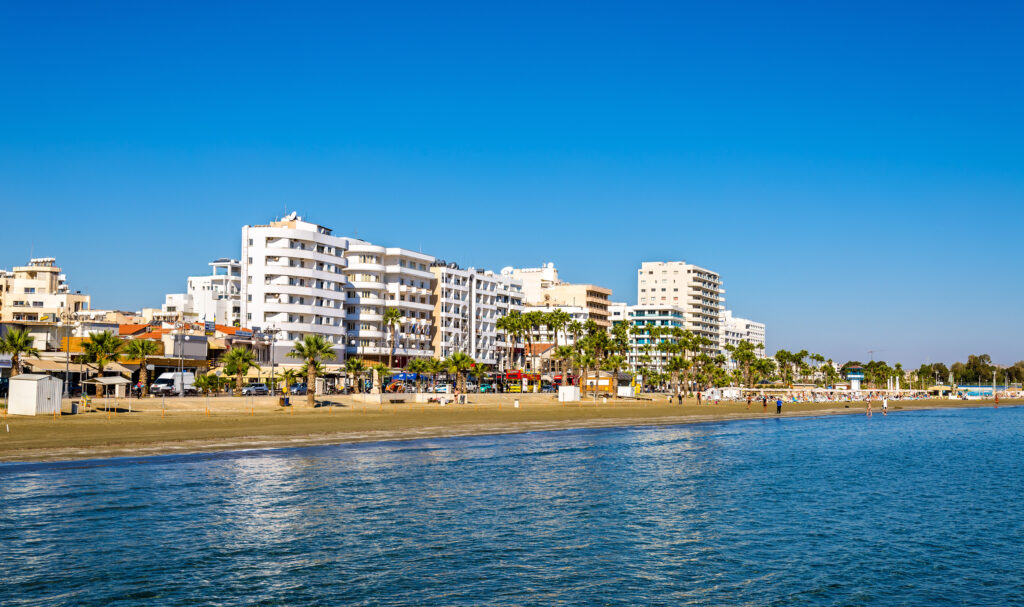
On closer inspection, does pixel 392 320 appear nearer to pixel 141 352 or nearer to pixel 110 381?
pixel 141 352

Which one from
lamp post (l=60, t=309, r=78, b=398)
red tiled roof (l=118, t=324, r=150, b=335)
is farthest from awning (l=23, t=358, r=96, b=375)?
red tiled roof (l=118, t=324, r=150, b=335)

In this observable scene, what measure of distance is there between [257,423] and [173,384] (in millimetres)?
28352

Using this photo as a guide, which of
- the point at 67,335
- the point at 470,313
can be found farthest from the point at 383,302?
Answer: the point at 67,335

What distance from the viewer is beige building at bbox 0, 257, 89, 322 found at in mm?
135000

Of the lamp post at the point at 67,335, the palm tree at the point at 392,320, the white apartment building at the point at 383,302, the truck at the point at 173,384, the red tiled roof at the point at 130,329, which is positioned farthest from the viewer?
the white apartment building at the point at 383,302

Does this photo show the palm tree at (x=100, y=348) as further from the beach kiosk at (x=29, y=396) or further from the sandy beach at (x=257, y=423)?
the beach kiosk at (x=29, y=396)

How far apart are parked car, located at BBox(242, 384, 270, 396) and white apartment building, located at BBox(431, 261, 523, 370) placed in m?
55.5

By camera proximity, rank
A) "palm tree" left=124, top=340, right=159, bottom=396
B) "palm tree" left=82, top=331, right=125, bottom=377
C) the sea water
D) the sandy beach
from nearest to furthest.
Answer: the sea water < the sandy beach < "palm tree" left=82, top=331, right=125, bottom=377 < "palm tree" left=124, top=340, right=159, bottom=396

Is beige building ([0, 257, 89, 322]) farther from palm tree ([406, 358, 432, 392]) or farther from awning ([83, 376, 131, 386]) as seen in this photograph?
awning ([83, 376, 131, 386])

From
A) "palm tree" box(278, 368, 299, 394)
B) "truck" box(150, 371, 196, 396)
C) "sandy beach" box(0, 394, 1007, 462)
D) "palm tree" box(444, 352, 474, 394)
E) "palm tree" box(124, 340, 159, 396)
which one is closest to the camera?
"sandy beach" box(0, 394, 1007, 462)

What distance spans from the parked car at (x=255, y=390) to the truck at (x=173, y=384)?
4978mm

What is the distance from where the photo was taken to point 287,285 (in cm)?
12212

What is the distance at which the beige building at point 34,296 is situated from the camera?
443ft

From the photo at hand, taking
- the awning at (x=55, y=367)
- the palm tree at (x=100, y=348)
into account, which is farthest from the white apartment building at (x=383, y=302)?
the palm tree at (x=100, y=348)
